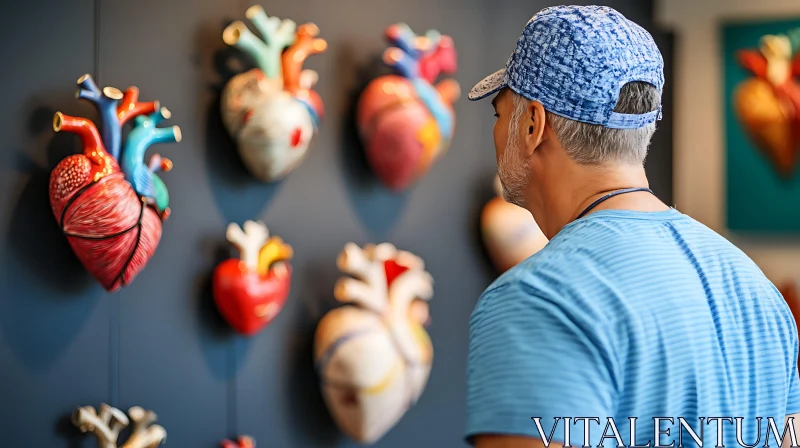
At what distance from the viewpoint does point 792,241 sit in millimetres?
2723

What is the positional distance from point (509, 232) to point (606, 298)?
4.82 feet

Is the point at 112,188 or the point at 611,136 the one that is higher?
the point at 611,136

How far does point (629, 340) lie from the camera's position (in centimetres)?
71

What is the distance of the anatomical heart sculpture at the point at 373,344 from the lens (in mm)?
1888

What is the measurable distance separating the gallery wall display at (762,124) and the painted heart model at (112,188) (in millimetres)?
1706

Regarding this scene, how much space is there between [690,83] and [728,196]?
394 millimetres

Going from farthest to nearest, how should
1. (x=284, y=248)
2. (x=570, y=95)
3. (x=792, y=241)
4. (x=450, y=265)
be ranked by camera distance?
(x=792, y=241) < (x=450, y=265) < (x=284, y=248) < (x=570, y=95)

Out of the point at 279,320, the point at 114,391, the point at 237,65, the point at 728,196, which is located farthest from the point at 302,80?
the point at 728,196

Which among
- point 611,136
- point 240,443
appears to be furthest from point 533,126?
point 240,443

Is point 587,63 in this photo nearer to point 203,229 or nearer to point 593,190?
point 593,190

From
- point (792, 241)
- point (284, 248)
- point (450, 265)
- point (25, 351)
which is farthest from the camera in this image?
point (792, 241)

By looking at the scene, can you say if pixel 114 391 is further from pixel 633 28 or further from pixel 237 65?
pixel 633 28

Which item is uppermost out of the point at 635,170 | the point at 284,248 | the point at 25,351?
the point at 635,170

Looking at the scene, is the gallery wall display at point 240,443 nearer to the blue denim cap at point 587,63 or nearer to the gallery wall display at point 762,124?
the blue denim cap at point 587,63
